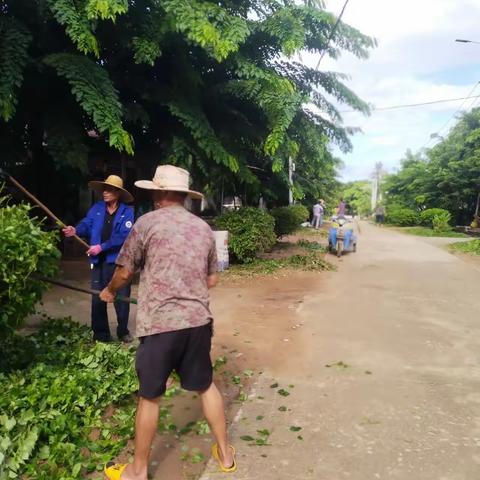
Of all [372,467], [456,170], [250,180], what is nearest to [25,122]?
→ [250,180]

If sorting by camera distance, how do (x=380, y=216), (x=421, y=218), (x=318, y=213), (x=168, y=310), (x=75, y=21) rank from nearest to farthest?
1. (x=168, y=310)
2. (x=75, y=21)
3. (x=318, y=213)
4. (x=421, y=218)
5. (x=380, y=216)

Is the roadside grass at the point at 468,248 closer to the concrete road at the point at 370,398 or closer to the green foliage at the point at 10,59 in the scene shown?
the concrete road at the point at 370,398

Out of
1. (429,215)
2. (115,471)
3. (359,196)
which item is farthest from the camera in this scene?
(359,196)

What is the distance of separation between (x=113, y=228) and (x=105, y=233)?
10cm

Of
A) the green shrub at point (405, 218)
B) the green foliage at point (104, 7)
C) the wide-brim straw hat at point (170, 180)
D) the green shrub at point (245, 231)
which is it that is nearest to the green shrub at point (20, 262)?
the wide-brim straw hat at point (170, 180)

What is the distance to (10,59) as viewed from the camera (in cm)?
612

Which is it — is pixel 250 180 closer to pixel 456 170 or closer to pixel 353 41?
pixel 353 41

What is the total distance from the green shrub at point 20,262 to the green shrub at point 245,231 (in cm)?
713

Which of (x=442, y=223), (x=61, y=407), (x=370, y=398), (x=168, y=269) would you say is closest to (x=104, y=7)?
(x=168, y=269)

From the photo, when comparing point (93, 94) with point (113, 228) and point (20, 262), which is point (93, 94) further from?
point (20, 262)

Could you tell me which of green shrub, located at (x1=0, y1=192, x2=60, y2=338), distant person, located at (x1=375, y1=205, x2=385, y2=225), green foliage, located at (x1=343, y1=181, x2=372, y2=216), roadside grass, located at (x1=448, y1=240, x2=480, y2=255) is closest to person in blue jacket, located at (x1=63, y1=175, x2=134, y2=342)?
green shrub, located at (x1=0, y1=192, x2=60, y2=338)

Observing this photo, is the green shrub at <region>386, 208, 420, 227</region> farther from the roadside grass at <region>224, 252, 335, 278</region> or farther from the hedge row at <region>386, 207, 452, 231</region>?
the roadside grass at <region>224, 252, 335, 278</region>

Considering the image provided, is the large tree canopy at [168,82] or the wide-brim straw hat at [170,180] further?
the large tree canopy at [168,82]

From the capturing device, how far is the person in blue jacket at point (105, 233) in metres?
4.94
